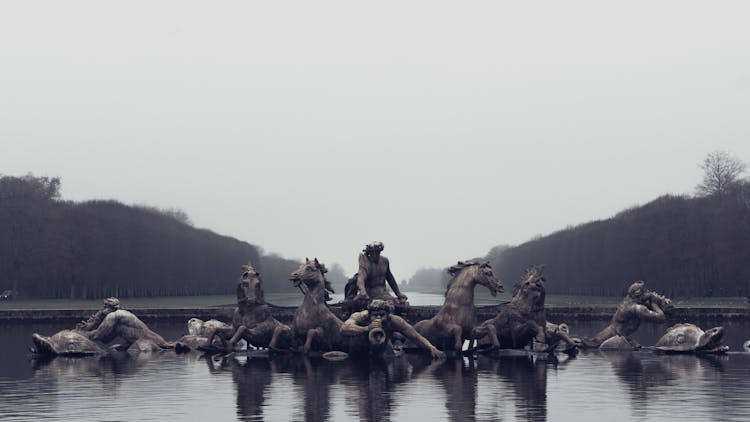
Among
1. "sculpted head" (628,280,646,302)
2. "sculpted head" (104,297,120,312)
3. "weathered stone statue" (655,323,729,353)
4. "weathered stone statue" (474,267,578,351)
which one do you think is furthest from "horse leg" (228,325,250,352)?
"weathered stone statue" (655,323,729,353)

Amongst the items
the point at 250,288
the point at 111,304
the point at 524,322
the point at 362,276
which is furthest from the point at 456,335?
the point at 111,304

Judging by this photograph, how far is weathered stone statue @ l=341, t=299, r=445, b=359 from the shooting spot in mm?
24141

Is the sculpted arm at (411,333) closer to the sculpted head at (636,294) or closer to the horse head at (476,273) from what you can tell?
the horse head at (476,273)

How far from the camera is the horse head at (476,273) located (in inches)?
1009

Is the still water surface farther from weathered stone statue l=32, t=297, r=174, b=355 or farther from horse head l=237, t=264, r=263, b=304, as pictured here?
weathered stone statue l=32, t=297, r=174, b=355

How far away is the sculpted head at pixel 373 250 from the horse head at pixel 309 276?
4.42 ft

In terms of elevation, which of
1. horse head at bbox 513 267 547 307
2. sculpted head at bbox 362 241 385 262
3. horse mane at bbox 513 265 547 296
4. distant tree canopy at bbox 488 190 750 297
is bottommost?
horse head at bbox 513 267 547 307

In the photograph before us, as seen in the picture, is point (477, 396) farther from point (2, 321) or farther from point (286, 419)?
point (2, 321)

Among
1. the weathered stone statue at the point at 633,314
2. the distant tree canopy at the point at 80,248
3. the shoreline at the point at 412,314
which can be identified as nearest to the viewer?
the weathered stone statue at the point at 633,314

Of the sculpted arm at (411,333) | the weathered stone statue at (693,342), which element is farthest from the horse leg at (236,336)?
the weathered stone statue at (693,342)

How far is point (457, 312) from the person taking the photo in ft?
83.3

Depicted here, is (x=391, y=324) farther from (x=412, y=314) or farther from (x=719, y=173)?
(x=719, y=173)

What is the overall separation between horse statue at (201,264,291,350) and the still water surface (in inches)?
26.4

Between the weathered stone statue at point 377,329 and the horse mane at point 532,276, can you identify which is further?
the horse mane at point 532,276
